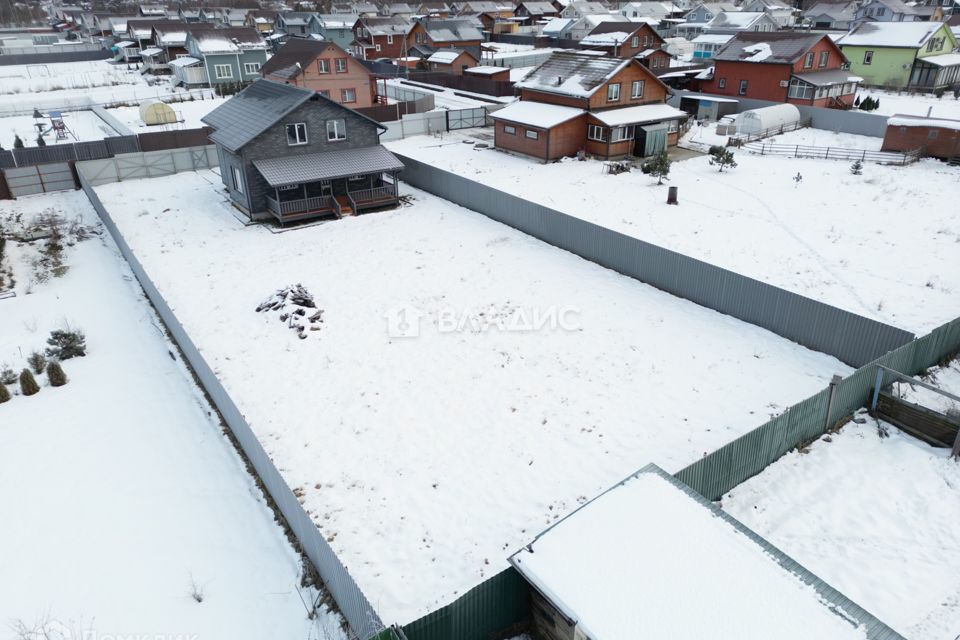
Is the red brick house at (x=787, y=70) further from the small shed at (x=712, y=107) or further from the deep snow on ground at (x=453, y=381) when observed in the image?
the deep snow on ground at (x=453, y=381)

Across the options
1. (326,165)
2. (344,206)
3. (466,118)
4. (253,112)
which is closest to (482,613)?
(344,206)

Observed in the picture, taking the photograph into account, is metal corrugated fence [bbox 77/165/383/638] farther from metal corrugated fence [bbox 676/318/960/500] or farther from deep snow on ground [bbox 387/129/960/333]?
deep snow on ground [bbox 387/129/960/333]

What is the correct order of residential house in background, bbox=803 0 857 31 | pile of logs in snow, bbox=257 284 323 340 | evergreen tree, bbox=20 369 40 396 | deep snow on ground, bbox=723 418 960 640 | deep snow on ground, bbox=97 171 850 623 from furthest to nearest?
residential house in background, bbox=803 0 857 31
pile of logs in snow, bbox=257 284 323 340
evergreen tree, bbox=20 369 40 396
deep snow on ground, bbox=97 171 850 623
deep snow on ground, bbox=723 418 960 640


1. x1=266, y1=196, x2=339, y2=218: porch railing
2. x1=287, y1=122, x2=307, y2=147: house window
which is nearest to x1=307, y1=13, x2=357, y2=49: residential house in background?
x1=287, y1=122, x2=307, y2=147: house window

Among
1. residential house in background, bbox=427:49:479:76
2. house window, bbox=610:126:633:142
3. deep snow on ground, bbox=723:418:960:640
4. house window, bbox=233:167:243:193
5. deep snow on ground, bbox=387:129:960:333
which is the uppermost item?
residential house in background, bbox=427:49:479:76

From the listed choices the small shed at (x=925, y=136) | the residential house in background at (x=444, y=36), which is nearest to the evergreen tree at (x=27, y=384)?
the small shed at (x=925, y=136)

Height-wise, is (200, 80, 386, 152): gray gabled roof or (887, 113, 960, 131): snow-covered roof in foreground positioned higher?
(200, 80, 386, 152): gray gabled roof

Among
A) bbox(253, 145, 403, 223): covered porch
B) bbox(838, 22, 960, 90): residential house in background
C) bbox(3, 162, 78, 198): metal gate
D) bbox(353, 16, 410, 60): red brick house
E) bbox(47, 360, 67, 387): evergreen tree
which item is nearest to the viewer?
bbox(47, 360, 67, 387): evergreen tree

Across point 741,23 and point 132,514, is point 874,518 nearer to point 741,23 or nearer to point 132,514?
point 132,514
